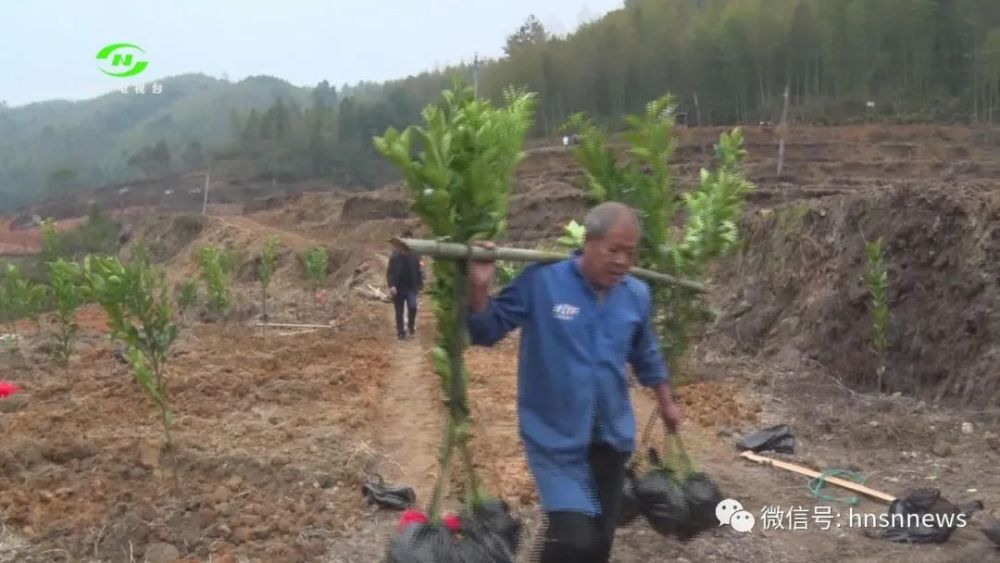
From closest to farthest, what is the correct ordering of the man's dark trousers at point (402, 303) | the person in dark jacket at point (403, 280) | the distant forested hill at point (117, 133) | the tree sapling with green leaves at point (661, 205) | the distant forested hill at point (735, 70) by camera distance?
the tree sapling with green leaves at point (661, 205) → the person in dark jacket at point (403, 280) → the man's dark trousers at point (402, 303) → the distant forested hill at point (735, 70) → the distant forested hill at point (117, 133)

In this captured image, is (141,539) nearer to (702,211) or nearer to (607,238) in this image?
(607,238)

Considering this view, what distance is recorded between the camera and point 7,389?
365 inches

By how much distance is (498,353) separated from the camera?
40.0 ft

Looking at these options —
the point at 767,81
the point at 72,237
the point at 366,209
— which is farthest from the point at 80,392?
the point at 767,81

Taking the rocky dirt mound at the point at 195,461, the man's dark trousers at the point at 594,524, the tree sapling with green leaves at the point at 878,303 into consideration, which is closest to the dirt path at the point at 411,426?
the rocky dirt mound at the point at 195,461

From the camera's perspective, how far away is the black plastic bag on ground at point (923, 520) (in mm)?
5059

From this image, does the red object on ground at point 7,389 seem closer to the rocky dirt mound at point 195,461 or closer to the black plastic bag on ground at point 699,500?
the rocky dirt mound at point 195,461

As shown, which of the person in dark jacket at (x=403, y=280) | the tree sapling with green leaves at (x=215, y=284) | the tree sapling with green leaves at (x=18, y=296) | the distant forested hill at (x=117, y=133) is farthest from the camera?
the distant forested hill at (x=117, y=133)

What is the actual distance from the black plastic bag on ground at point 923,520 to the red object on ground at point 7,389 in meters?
7.79

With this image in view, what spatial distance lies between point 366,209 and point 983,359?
30.5 meters

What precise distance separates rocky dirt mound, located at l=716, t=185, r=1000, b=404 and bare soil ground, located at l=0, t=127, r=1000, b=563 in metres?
0.02

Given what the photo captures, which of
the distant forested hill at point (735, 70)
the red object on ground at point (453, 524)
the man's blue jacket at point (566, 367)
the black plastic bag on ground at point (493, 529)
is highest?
the distant forested hill at point (735, 70)

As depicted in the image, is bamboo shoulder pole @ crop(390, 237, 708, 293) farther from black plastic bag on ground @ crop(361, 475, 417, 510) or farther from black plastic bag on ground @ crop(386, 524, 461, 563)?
black plastic bag on ground @ crop(361, 475, 417, 510)

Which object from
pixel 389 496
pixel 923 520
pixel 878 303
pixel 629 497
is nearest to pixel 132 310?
pixel 389 496
